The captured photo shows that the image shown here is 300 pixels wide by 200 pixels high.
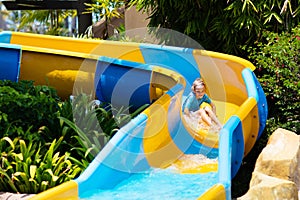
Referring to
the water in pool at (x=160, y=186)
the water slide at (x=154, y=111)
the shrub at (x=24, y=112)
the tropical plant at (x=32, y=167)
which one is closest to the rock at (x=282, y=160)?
the water slide at (x=154, y=111)

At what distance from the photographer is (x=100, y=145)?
6.29 m

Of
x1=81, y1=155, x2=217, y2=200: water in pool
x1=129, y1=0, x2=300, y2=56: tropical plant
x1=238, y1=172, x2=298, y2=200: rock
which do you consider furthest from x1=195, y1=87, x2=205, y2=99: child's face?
x1=238, y1=172, x2=298, y2=200: rock

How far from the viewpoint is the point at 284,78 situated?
682 cm

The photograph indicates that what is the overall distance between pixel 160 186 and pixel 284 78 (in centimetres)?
214

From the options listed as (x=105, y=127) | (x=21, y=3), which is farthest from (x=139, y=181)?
(x=21, y=3)

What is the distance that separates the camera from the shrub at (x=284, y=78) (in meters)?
6.80

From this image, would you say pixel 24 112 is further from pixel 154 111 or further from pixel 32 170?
pixel 154 111

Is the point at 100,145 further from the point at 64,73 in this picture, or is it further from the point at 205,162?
the point at 64,73

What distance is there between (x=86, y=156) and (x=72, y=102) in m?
1.26

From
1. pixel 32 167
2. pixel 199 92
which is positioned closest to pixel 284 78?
→ pixel 199 92

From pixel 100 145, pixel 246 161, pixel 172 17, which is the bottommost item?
pixel 246 161

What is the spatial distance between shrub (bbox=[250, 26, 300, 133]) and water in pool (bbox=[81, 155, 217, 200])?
1.43 metres

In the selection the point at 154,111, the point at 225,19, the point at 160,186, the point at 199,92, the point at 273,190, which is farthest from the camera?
the point at 225,19

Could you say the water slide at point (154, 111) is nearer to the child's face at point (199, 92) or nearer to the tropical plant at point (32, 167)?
the child's face at point (199, 92)
